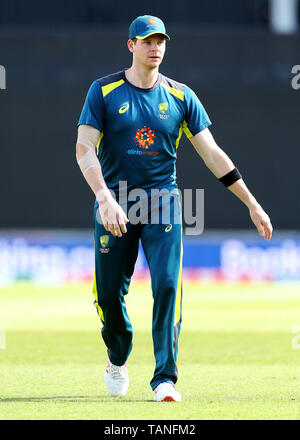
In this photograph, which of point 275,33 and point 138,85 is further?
point 275,33

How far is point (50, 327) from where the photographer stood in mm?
11750

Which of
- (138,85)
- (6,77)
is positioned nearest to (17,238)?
(6,77)

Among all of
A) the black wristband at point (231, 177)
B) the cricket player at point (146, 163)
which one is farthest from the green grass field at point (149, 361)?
the black wristband at point (231, 177)

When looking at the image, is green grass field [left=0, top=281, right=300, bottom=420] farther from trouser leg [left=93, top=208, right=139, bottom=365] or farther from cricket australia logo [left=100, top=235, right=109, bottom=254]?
cricket australia logo [left=100, top=235, right=109, bottom=254]

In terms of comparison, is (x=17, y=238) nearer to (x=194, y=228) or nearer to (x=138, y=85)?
(x=194, y=228)

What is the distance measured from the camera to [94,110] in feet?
19.5

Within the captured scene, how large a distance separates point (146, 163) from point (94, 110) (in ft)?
1.46

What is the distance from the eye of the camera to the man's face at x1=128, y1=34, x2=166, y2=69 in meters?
5.96

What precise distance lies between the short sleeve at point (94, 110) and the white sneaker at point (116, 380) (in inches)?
60.0

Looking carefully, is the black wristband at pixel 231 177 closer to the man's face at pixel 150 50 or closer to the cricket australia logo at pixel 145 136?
the cricket australia logo at pixel 145 136

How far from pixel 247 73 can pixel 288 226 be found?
3208 mm

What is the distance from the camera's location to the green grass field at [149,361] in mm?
5488

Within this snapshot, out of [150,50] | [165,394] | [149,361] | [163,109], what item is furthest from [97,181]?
[149,361]

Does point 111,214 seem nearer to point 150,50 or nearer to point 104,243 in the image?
point 104,243
